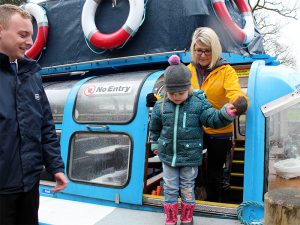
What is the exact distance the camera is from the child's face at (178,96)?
268cm

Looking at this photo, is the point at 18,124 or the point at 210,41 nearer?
the point at 18,124

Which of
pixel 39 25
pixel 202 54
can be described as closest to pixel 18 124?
pixel 202 54

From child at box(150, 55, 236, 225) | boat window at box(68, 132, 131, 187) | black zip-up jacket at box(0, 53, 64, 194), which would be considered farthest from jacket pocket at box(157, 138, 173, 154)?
black zip-up jacket at box(0, 53, 64, 194)

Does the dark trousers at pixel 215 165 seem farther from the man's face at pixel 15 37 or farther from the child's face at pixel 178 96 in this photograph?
the man's face at pixel 15 37

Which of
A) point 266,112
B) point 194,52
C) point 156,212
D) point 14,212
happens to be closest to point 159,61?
point 194,52

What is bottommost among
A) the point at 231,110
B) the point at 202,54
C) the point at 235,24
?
the point at 231,110

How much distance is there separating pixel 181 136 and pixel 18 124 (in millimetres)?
1268

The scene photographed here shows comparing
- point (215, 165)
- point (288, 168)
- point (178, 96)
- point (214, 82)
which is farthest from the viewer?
point (215, 165)

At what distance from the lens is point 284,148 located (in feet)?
9.98

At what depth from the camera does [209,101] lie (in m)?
3.04

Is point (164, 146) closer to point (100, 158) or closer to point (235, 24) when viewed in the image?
point (100, 158)

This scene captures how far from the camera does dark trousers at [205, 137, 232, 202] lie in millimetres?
3096

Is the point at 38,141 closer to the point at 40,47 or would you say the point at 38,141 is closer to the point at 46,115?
the point at 46,115

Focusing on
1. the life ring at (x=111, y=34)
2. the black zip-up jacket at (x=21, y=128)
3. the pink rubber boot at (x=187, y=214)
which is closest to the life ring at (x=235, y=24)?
the life ring at (x=111, y=34)
